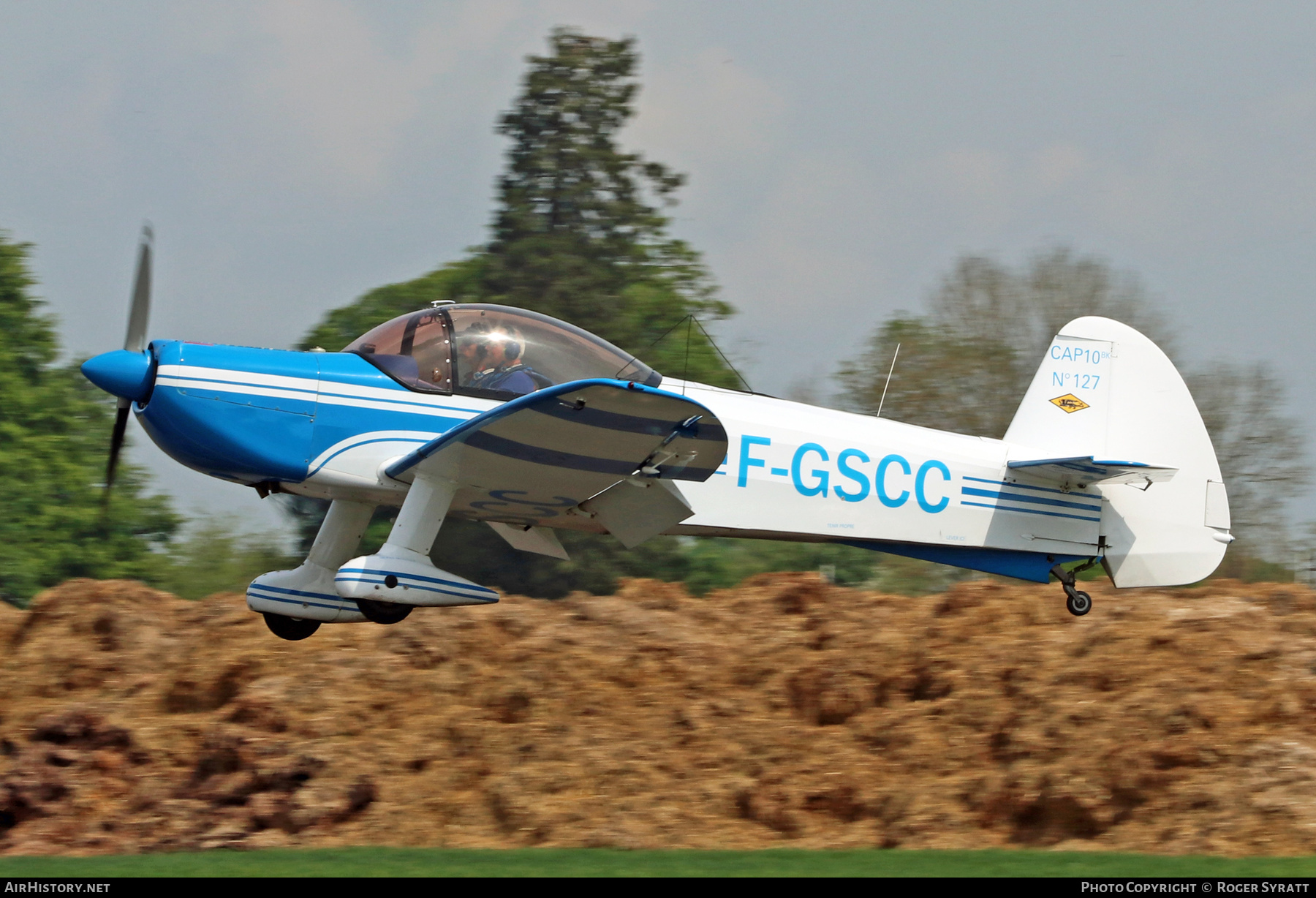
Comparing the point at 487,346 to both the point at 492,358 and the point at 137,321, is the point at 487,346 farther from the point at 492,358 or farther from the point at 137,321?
the point at 137,321

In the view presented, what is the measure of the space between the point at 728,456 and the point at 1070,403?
283 centimetres

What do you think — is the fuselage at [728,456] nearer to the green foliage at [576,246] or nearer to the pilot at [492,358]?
the pilot at [492,358]

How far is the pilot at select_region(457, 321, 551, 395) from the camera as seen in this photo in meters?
7.60

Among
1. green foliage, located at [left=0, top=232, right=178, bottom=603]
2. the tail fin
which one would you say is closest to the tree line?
green foliage, located at [left=0, top=232, right=178, bottom=603]

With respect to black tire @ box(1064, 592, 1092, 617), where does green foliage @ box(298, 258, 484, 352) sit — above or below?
above

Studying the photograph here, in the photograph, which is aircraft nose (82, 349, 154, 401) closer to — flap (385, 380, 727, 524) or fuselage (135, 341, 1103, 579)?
fuselage (135, 341, 1103, 579)

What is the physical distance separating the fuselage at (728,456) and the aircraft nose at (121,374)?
89 millimetres

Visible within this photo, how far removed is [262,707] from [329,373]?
12.4 feet

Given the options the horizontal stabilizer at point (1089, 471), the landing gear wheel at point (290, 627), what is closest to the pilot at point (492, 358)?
the landing gear wheel at point (290, 627)

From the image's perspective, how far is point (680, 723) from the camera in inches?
407

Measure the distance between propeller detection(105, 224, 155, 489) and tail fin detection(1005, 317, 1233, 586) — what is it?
19.0ft

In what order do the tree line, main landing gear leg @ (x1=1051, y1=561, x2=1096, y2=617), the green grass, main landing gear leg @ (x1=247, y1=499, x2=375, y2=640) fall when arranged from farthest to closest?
the tree line < main landing gear leg @ (x1=1051, y1=561, x2=1096, y2=617) < main landing gear leg @ (x1=247, y1=499, x2=375, y2=640) < the green grass

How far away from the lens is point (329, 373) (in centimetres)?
757
